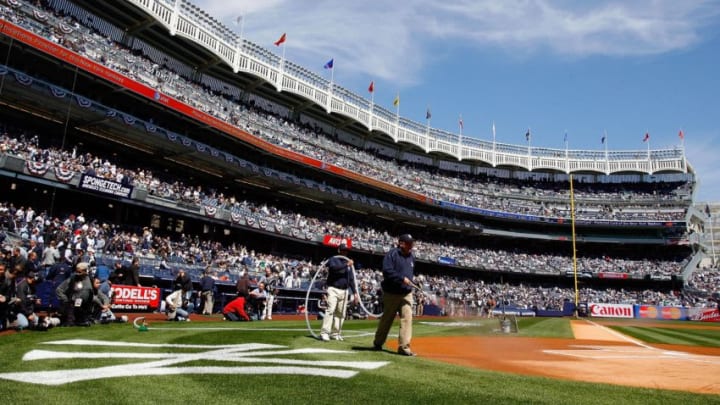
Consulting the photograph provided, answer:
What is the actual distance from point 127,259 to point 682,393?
2215 cm

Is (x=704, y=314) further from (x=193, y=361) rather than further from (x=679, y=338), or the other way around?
(x=193, y=361)

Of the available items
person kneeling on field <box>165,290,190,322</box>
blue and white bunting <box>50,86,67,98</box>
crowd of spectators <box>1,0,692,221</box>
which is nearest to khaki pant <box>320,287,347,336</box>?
person kneeling on field <box>165,290,190,322</box>

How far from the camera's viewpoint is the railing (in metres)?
37.2

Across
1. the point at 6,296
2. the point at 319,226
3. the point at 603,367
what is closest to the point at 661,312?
the point at 319,226

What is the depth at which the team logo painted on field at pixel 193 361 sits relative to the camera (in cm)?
494

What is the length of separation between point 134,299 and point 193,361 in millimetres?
14057

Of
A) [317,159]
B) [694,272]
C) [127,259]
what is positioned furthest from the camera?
[694,272]

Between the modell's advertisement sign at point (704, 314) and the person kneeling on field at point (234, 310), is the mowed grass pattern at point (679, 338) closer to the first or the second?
the person kneeling on field at point (234, 310)

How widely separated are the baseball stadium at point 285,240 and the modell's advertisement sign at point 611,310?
148cm

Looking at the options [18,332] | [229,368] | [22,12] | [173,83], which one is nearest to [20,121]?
[22,12]

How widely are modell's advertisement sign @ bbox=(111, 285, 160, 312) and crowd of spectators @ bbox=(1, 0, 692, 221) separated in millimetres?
15887

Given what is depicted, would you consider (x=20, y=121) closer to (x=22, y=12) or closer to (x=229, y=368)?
(x=22, y=12)

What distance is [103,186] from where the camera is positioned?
1035 inches

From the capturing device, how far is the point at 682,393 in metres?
5.19
